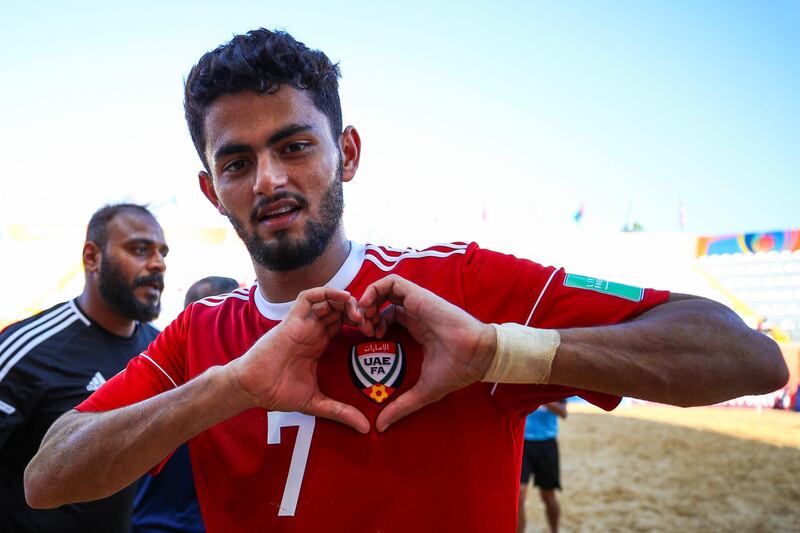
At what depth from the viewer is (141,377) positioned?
5.76 ft

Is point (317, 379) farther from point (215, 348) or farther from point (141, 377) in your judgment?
point (141, 377)

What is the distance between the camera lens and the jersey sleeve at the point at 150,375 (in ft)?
5.50

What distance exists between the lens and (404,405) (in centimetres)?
147

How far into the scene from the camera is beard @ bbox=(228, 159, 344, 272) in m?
1.68

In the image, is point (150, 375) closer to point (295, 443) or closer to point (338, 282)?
point (295, 443)

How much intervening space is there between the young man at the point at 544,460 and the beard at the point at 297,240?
5221mm

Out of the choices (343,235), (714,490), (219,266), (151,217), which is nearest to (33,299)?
(219,266)

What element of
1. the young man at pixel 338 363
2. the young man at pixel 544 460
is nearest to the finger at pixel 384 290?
the young man at pixel 338 363

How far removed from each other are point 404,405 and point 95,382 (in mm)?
2671

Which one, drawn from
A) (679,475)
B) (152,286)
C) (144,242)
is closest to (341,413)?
(152,286)

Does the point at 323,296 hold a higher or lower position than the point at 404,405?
higher

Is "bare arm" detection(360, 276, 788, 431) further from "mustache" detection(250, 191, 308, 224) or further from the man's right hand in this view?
"mustache" detection(250, 191, 308, 224)

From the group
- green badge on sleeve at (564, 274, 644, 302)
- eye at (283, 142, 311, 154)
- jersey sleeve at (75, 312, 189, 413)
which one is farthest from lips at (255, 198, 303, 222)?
green badge on sleeve at (564, 274, 644, 302)

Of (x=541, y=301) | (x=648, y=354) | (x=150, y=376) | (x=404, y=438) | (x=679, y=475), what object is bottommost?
(x=679, y=475)
